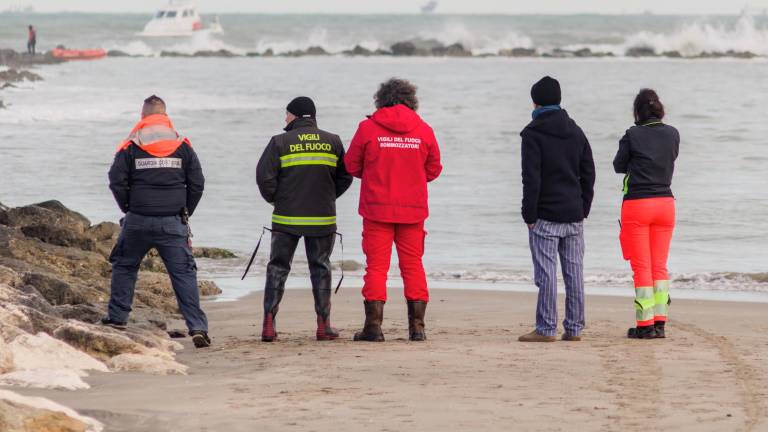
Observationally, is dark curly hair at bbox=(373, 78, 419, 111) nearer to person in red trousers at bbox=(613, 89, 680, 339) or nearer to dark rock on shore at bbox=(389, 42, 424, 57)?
person in red trousers at bbox=(613, 89, 680, 339)

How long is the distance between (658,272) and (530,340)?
942 millimetres

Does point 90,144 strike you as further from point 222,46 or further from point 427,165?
point 222,46

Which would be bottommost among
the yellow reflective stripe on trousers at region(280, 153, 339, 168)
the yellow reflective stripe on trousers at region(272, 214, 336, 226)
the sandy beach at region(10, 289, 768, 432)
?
the sandy beach at region(10, 289, 768, 432)

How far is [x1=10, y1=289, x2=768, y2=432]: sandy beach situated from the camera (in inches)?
233

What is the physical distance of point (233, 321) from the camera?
9906mm

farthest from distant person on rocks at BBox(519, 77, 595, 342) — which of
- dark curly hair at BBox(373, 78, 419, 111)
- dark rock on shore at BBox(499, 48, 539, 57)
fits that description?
dark rock on shore at BBox(499, 48, 539, 57)

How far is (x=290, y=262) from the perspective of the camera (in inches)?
338

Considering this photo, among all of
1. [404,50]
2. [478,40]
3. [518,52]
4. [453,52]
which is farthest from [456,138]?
[478,40]

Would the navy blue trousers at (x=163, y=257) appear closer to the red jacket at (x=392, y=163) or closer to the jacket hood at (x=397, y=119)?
the red jacket at (x=392, y=163)

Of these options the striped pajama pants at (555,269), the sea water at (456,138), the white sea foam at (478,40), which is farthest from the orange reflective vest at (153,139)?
Result: the white sea foam at (478,40)

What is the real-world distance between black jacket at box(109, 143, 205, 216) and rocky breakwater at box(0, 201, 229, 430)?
778 mm

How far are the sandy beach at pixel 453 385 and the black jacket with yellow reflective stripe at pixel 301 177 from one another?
78 centimetres

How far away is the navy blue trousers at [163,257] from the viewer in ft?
26.9

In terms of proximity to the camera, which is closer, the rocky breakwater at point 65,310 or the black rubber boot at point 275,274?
the rocky breakwater at point 65,310
